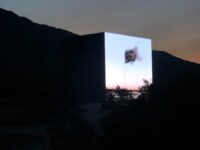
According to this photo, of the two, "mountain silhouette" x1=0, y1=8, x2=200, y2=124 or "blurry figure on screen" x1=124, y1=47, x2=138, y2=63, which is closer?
"blurry figure on screen" x1=124, y1=47, x2=138, y2=63

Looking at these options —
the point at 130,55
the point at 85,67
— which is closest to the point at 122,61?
the point at 130,55

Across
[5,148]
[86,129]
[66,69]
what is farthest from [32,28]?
[86,129]

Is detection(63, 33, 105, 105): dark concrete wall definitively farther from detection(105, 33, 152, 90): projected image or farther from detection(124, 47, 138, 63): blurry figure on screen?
detection(124, 47, 138, 63): blurry figure on screen

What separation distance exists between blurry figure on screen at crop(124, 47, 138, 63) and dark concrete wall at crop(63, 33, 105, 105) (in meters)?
1.28

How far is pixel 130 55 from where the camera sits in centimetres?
2755

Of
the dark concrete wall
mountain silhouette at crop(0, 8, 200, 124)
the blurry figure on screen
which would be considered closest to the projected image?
the blurry figure on screen

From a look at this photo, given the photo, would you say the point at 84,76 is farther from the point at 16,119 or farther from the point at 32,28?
the point at 32,28

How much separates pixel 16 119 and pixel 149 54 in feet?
28.1

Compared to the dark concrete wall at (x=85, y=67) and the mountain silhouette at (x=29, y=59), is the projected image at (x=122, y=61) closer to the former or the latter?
the dark concrete wall at (x=85, y=67)

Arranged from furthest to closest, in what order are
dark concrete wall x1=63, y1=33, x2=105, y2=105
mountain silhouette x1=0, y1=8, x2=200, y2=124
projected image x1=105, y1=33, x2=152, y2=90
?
mountain silhouette x1=0, y1=8, x2=200, y2=124, dark concrete wall x1=63, y1=33, x2=105, y2=105, projected image x1=105, y1=33, x2=152, y2=90

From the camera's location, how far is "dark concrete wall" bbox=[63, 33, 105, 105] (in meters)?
28.1

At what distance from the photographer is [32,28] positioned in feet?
195

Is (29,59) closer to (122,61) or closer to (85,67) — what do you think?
(85,67)

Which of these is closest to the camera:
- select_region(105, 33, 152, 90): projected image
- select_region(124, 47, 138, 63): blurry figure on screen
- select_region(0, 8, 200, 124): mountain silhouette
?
select_region(105, 33, 152, 90): projected image
